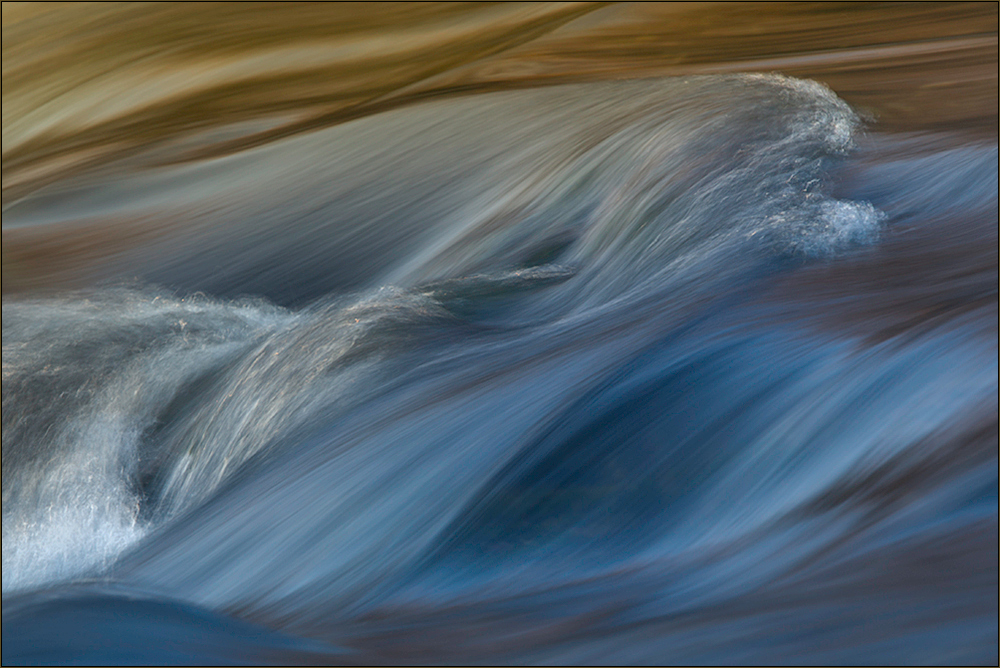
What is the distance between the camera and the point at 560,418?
1843 millimetres

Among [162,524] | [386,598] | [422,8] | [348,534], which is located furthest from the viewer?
[422,8]

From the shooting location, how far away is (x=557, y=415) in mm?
1854

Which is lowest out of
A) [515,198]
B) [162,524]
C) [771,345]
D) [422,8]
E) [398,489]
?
[162,524]

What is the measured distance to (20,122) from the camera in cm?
420

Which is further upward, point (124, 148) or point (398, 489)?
point (124, 148)

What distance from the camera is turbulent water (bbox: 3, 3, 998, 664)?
1.39 metres

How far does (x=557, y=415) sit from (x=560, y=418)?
1 cm

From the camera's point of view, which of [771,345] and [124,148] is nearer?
[771,345]

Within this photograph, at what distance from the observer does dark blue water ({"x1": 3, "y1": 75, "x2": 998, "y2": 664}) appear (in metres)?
1.38

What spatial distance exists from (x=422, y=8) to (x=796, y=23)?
1.77m

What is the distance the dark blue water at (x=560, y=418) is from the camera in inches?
54.5

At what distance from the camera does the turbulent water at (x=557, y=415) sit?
1387 mm

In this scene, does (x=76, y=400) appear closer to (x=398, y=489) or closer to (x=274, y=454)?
(x=274, y=454)

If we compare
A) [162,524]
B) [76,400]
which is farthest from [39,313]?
[162,524]
